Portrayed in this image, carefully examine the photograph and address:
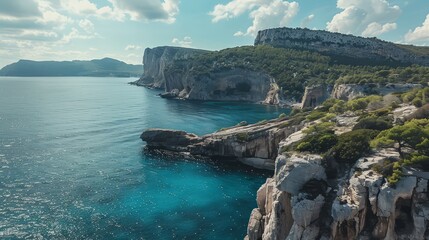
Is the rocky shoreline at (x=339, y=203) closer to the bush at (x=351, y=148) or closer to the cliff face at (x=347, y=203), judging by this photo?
the cliff face at (x=347, y=203)

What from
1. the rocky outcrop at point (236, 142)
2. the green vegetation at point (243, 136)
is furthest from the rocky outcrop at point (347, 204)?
the green vegetation at point (243, 136)

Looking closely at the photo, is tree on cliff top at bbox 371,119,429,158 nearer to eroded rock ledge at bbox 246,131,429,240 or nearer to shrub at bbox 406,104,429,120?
eroded rock ledge at bbox 246,131,429,240

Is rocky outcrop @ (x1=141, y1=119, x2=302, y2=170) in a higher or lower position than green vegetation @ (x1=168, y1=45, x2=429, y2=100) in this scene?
lower

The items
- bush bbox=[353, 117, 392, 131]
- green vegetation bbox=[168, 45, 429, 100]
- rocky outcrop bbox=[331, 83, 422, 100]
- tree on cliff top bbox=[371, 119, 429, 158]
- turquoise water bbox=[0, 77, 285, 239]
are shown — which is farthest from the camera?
green vegetation bbox=[168, 45, 429, 100]

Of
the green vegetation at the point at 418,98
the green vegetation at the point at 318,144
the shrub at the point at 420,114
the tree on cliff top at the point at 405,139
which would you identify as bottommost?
the green vegetation at the point at 318,144

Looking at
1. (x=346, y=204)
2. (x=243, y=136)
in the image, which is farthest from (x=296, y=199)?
(x=243, y=136)

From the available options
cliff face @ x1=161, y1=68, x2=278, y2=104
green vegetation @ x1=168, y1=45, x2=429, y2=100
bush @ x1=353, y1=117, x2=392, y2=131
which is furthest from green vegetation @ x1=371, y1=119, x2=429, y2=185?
cliff face @ x1=161, y1=68, x2=278, y2=104

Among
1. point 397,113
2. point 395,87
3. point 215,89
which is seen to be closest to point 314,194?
point 397,113
